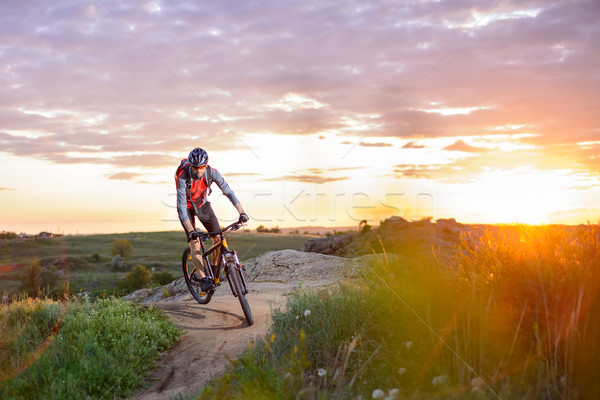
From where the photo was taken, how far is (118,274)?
37.2m

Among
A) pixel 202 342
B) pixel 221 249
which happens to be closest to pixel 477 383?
pixel 202 342

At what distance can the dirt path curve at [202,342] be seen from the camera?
687cm

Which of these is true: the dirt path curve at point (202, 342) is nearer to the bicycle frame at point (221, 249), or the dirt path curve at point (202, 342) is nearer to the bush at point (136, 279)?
the bicycle frame at point (221, 249)

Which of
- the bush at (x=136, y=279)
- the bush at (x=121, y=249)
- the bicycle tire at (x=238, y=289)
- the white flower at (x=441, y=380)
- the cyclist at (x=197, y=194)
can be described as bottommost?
the bush at (x=136, y=279)

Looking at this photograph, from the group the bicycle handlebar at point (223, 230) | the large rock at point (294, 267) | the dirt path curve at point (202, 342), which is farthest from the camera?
the large rock at point (294, 267)

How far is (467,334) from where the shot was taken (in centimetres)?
541

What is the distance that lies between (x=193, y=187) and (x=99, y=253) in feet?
149

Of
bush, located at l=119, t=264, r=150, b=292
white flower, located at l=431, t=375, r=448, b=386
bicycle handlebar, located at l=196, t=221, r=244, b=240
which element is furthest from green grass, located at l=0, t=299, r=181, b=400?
bush, located at l=119, t=264, r=150, b=292

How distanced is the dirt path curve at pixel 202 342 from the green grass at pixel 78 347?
0.26 metres

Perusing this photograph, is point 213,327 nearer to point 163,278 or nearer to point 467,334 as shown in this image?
point 467,334

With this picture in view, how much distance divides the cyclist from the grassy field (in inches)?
794

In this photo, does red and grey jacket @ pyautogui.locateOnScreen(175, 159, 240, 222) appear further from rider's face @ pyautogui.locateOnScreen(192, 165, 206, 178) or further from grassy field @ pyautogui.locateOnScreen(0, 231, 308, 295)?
grassy field @ pyautogui.locateOnScreen(0, 231, 308, 295)

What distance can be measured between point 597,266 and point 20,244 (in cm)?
5414

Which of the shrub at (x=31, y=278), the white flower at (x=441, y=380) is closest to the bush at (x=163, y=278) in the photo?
the shrub at (x=31, y=278)
